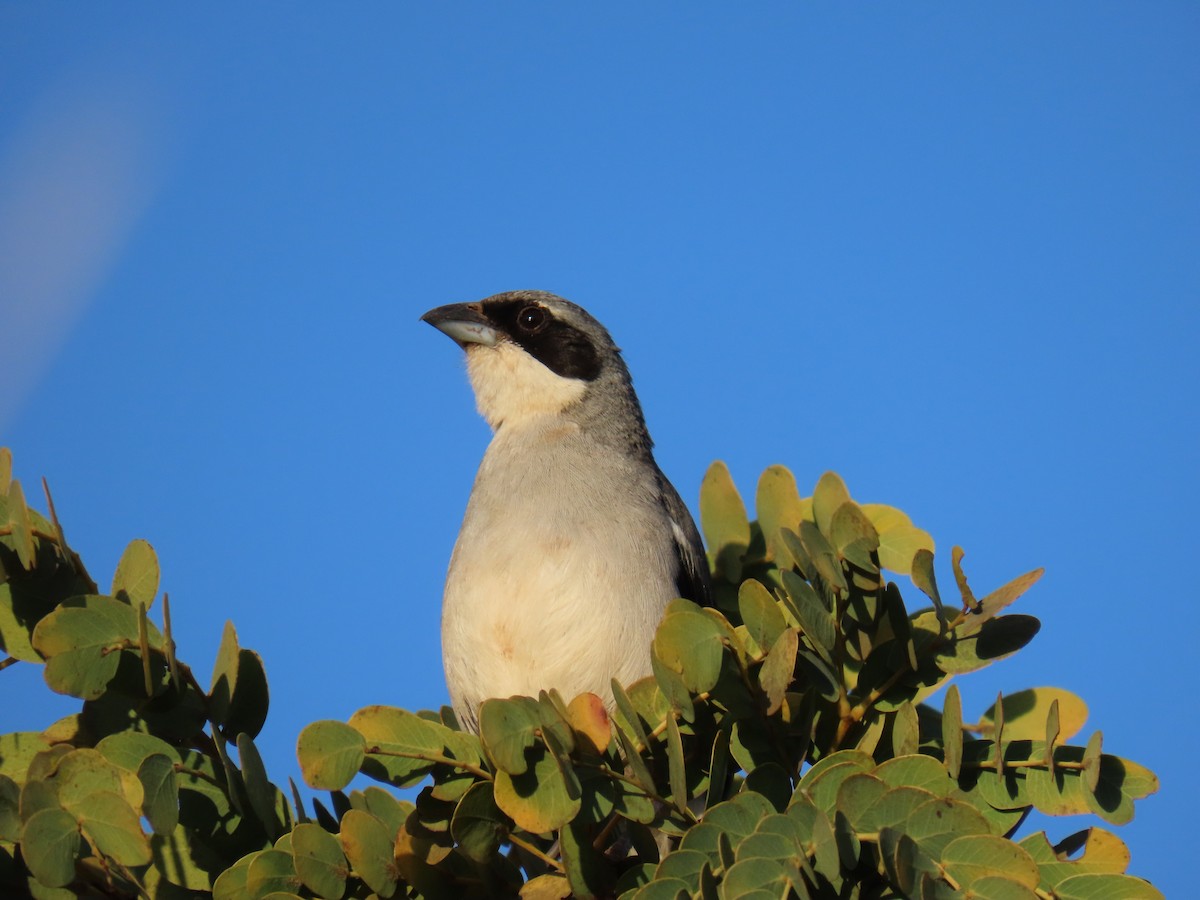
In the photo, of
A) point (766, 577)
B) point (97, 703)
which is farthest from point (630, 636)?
point (97, 703)

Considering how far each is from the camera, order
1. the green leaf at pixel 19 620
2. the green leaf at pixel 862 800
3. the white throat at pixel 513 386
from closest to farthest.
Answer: the green leaf at pixel 862 800
the green leaf at pixel 19 620
the white throat at pixel 513 386

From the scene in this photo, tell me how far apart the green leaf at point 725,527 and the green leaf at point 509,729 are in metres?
1.76

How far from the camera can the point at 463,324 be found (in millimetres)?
7199

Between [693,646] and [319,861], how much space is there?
1077 millimetres

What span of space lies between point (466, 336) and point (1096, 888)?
519cm

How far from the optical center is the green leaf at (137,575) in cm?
324

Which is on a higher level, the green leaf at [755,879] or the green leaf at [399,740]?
the green leaf at [755,879]

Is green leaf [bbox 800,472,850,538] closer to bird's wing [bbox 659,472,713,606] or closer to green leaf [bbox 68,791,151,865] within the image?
bird's wing [bbox 659,472,713,606]

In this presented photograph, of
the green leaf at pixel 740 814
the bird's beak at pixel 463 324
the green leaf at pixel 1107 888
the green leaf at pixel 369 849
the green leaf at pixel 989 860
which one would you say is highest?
the bird's beak at pixel 463 324

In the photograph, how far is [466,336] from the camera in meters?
7.19

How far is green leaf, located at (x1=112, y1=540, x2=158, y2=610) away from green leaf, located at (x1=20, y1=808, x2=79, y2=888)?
2.19 ft

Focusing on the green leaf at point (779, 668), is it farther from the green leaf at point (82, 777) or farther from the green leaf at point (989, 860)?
the green leaf at point (82, 777)

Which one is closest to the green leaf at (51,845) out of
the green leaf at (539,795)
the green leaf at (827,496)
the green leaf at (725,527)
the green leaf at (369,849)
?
the green leaf at (369,849)

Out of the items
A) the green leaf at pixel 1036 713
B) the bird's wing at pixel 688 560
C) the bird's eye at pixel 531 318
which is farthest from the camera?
the bird's eye at pixel 531 318
